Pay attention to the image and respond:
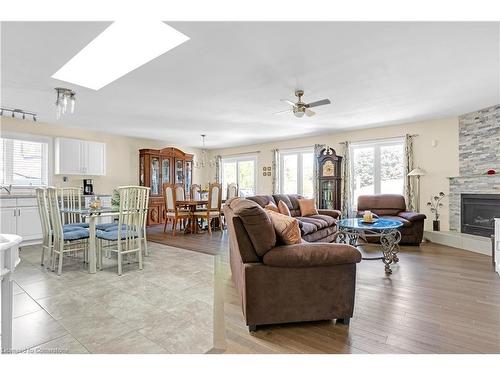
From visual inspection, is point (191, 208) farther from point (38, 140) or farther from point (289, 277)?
point (289, 277)

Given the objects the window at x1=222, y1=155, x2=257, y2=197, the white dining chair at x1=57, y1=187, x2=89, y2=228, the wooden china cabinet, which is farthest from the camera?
the window at x1=222, y1=155, x2=257, y2=197

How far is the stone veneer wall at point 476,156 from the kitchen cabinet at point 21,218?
26.3 feet

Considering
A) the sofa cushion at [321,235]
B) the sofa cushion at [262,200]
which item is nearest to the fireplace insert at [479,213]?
the sofa cushion at [321,235]

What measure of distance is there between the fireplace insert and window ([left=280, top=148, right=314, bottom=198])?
3.29 meters

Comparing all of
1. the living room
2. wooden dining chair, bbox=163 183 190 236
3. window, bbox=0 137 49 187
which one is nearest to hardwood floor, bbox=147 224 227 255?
the living room

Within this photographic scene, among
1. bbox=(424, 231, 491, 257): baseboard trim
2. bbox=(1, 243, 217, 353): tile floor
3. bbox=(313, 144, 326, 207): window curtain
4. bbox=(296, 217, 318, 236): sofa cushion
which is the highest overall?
bbox=(313, 144, 326, 207): window curtain

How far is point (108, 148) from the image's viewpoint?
260 inches

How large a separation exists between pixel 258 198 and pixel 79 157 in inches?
164

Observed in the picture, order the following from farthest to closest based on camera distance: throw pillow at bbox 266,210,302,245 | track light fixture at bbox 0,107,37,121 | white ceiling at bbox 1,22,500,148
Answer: track light fixture at bbox 0,107,37,121
white ceiling at bbox 1,22,500,148
throw pillow at bbox 266,210,302,245

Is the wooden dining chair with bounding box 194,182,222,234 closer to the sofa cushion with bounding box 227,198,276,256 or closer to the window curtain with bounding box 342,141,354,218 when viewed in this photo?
the window curtain with bounding box 342,141,354,218

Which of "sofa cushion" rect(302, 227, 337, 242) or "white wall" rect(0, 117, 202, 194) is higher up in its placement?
"white wall" rect(0, 117, 202, 194)

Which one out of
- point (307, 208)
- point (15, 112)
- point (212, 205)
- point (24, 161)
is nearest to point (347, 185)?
point (307, 208)

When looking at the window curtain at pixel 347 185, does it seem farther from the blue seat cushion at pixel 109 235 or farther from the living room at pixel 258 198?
the blue seat cushion at pixel 109 235

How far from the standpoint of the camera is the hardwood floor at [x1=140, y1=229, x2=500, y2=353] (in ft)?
5.81
